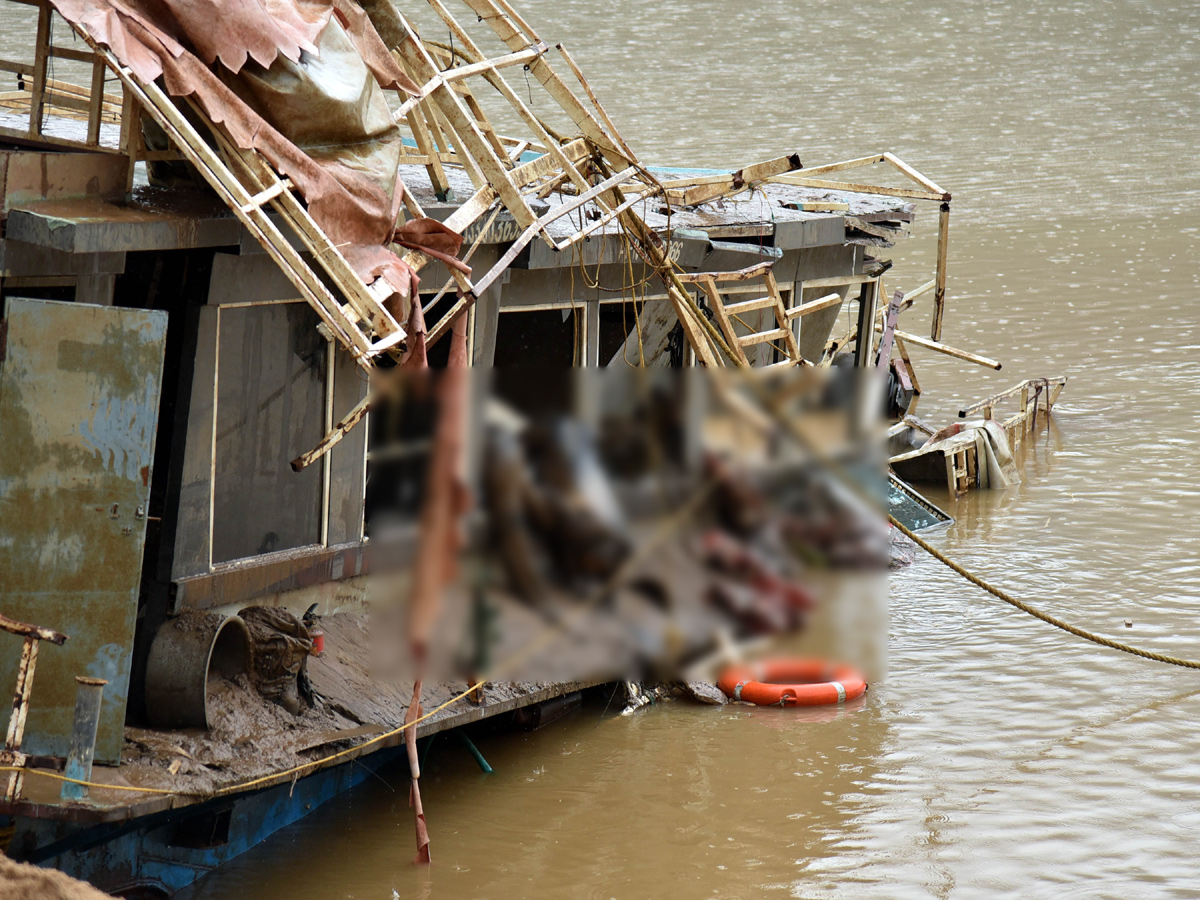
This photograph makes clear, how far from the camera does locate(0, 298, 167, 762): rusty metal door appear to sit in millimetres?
5578

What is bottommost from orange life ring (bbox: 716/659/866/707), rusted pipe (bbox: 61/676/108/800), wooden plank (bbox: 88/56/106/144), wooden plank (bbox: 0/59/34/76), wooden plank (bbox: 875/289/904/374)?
orange life ring (bbox: 716/659/866/707)

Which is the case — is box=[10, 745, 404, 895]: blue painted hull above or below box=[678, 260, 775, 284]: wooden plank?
below

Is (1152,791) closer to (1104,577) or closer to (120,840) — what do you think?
(1104,577)

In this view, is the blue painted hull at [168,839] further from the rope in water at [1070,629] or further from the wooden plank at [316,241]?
the rope in water at [1070,629]

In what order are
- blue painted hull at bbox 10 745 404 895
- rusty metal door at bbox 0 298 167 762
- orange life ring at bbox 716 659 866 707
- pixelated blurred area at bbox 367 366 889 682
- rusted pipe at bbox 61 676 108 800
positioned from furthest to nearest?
orange life ring at bbox 716 659 866 707 → blue painted hull at bbox 10 745 404 895 → rusty metal door at bbox 0 298 167 762 → rusted pipe at bbox 61 676 108 800 → pixelated blurred area at bbox 367 366 889 682

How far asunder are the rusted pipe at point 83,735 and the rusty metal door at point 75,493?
0.38 m

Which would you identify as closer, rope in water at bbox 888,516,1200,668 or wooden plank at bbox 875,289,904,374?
rope in water at bbox 888,516,1200,668

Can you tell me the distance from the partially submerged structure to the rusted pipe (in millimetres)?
77

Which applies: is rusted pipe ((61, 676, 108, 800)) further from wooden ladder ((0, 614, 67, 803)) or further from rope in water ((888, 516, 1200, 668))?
rope in water ((888, 516, 1200, 668))

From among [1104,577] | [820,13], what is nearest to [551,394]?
[1104,577]

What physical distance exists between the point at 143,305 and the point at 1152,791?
611cm

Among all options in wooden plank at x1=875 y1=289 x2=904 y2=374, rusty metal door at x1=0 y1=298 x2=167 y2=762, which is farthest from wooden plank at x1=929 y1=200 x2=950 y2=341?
rusty metal door at x1=0 y1=298 x2=167 y2=762

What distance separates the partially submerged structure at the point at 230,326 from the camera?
560 centimetres

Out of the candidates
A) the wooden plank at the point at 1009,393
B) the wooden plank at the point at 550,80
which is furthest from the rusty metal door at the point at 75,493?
the wooden plank at the point at 1009,393
